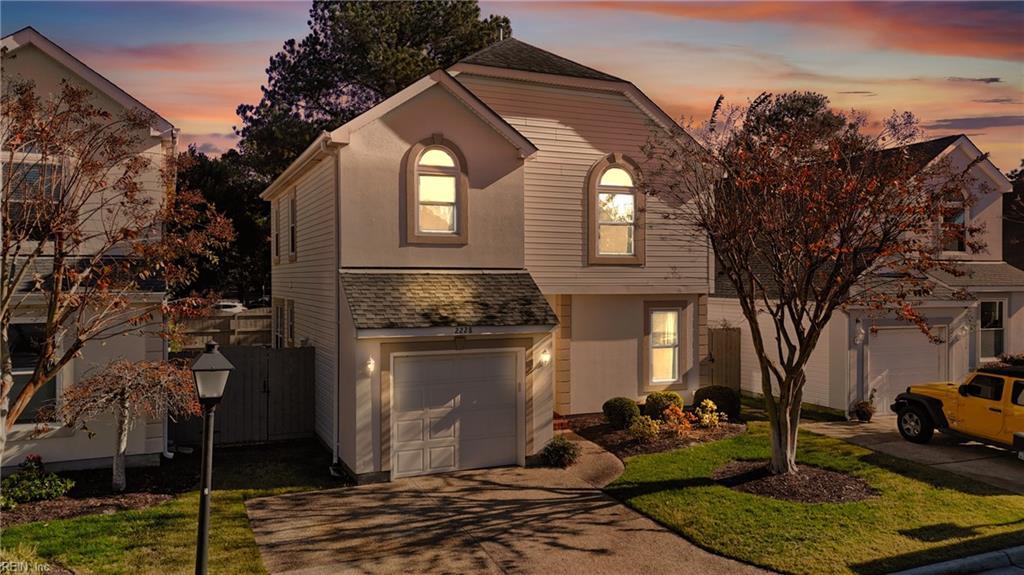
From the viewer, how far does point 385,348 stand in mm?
13008

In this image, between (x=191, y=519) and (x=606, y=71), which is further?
(x=606, y=71)

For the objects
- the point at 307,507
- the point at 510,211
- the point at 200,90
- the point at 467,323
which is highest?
the point at 200,90

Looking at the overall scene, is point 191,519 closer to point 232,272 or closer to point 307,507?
point 307,507

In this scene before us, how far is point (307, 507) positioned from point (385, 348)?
3.12 meters

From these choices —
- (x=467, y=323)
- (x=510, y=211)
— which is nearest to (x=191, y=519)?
(x=467, y=323)

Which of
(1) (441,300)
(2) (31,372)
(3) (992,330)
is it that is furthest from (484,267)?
(3) (992,330)

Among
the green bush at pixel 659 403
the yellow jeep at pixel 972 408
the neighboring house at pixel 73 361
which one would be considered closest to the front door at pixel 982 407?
the yellow jeep at pixel 972 408

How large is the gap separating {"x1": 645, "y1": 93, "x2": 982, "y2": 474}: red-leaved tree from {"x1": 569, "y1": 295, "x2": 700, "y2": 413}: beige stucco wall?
4.69 metres

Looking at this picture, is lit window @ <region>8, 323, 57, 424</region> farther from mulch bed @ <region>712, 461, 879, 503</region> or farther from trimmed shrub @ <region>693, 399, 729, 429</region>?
trimmed shrub @ <region>693, 399, 729, 429</region>

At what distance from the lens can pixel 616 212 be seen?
18031mm

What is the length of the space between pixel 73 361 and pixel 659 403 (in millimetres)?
12725

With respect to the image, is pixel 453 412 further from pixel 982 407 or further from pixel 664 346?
pixel 982 407

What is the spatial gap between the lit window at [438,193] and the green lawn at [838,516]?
642 cm

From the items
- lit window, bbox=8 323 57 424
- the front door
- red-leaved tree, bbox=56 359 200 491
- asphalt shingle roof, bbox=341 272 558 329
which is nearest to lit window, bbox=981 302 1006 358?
the front door
